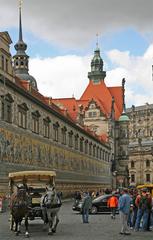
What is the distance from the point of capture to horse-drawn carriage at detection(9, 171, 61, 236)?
17188mm

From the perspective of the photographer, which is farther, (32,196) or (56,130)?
(56,130)

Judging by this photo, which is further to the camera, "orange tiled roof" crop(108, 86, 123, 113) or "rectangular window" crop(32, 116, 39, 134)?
"orange tiled roof" crop(108, 86, 123, 113)

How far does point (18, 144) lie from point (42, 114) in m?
Result: 9.99

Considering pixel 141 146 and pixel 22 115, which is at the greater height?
pixel 141 146

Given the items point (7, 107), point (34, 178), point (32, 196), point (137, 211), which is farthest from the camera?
point (7, 107)

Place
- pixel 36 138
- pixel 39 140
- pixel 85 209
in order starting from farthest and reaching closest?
pixel 39 140
pixel 36 138
pixel 85 209

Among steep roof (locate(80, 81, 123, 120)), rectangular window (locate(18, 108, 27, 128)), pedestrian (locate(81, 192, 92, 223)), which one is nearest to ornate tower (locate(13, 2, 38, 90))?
steep roof (locate(80, 81, 123, 120))

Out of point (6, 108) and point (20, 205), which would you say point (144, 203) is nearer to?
point (20, 205)

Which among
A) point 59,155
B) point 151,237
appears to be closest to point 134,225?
point 151,237

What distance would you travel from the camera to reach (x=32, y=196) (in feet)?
69.3

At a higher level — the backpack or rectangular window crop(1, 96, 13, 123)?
rectangular window crop(1, 96, 13, 123)

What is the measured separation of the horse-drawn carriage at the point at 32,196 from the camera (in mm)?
17188

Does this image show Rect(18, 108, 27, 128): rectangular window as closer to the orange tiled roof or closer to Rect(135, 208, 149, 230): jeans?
Rect(135, 208, 149, 230): jeans

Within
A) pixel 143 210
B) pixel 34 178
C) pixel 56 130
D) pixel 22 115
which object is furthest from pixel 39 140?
pixel 143 210
